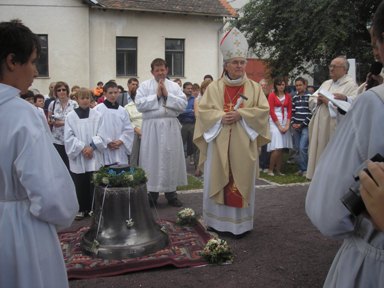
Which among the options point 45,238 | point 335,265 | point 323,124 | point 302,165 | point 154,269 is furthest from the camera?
point 302,165

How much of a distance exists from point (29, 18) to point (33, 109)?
63.6 feet

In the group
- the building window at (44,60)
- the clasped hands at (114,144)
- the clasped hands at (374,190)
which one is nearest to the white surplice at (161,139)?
the clasped hands at (114,144)

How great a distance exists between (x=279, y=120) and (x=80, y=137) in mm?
4920

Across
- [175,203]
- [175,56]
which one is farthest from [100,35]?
[175,203]

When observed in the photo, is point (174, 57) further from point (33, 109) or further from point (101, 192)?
point (33, 109)

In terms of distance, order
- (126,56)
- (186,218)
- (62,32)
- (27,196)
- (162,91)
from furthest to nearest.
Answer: (126,56) < (62,32) < (162,91) < (186,218) < (27,196)

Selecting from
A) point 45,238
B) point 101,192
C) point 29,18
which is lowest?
point 101,192

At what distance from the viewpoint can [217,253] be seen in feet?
16.0

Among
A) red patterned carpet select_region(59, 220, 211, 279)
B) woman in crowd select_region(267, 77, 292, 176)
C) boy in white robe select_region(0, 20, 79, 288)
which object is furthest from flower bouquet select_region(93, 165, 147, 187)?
woman in crowd select_region(267, 77, 292, 176)

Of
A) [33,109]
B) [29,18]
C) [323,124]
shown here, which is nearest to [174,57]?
[29,18]

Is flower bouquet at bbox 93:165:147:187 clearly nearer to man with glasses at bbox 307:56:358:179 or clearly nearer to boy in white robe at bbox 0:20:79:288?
boy in white robe at bbox 0:20:79:288

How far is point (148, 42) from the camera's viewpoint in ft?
71.4

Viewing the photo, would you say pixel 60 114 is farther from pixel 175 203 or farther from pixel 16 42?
pixel 16 42

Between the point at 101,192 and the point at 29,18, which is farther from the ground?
the point at 29,18
